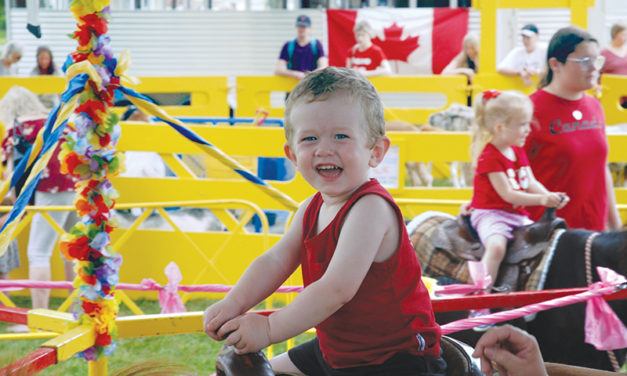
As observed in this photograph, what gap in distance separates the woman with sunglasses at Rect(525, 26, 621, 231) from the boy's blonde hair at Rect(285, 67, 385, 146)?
9.79 ft

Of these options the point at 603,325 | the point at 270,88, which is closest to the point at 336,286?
the point at 603,325

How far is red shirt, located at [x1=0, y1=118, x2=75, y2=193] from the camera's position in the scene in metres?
6.15

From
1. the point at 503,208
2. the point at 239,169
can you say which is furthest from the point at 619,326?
the point at 239,169

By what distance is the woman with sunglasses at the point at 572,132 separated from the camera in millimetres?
4531

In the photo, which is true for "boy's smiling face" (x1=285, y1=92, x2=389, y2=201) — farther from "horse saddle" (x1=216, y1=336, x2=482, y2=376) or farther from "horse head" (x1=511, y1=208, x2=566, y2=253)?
"horse head" (x1=511, y1=208, x2=566, y2=253)

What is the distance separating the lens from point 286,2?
15.4m

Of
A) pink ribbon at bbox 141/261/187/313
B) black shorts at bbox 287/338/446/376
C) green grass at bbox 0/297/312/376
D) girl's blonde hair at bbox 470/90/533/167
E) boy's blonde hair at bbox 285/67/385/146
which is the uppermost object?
boy's blonde hair at bbox 285/67/385/146

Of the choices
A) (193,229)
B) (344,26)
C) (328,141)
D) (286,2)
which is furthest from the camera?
(286,2)

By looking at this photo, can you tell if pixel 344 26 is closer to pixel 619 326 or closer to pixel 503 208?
pixel 503 208

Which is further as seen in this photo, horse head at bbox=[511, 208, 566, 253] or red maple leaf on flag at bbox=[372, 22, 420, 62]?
red maple leaf on flag at bbox=[372, 22, 420, 62]

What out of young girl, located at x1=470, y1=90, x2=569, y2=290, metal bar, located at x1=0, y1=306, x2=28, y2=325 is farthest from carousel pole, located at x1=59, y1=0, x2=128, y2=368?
young girl, located at x1=470, y1=90, x2=569, y2=290

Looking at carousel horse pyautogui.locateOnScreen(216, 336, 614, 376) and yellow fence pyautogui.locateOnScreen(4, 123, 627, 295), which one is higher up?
carousel horse pyautogui.locateOnScreen(216, 336, 614, 376)

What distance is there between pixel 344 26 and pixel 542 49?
4.00m

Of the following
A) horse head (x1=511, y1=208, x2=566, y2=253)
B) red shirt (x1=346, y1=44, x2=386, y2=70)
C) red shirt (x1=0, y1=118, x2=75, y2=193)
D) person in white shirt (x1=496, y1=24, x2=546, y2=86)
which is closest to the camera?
horse head (x1=511, y1=208, x2=566, y2=253)
